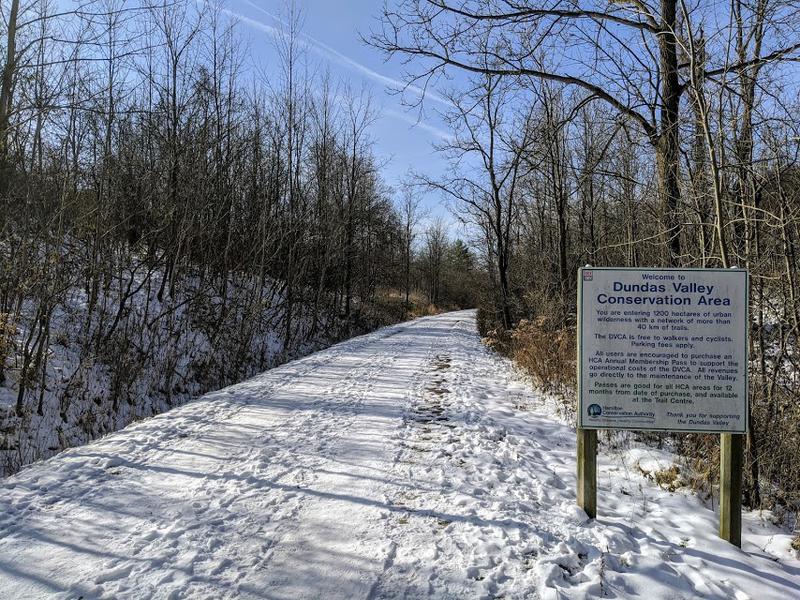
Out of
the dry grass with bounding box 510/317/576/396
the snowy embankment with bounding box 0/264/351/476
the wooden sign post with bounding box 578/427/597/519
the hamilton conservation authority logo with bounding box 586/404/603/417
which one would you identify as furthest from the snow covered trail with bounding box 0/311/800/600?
the snowy embankment with bounding box 0/264/351/476

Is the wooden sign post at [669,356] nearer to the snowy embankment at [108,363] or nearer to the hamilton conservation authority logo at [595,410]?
the hamilton conservation authority logo at [595,410]

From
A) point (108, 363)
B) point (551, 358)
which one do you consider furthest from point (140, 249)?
point (551, 358)

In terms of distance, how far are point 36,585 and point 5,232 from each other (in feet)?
25.8

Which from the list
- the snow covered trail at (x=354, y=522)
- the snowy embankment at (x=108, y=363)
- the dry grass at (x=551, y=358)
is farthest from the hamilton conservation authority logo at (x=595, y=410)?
the snowy embankment at (x=108, y=363)

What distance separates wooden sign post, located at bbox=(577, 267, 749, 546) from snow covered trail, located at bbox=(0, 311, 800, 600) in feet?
1.90

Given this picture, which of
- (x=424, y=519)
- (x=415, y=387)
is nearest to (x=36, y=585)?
(x=424, y=519)

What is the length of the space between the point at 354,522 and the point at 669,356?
281 centimetres

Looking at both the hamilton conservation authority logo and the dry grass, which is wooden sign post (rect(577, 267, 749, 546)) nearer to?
the hamilton conservation authority logo

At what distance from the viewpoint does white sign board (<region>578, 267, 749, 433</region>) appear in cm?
362

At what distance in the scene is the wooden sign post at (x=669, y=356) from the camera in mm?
3617

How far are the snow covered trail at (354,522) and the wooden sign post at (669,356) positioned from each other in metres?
0.58

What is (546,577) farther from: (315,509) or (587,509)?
(315,509)

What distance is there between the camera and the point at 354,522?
3.71 metres

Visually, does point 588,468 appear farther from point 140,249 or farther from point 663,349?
point 140,249
